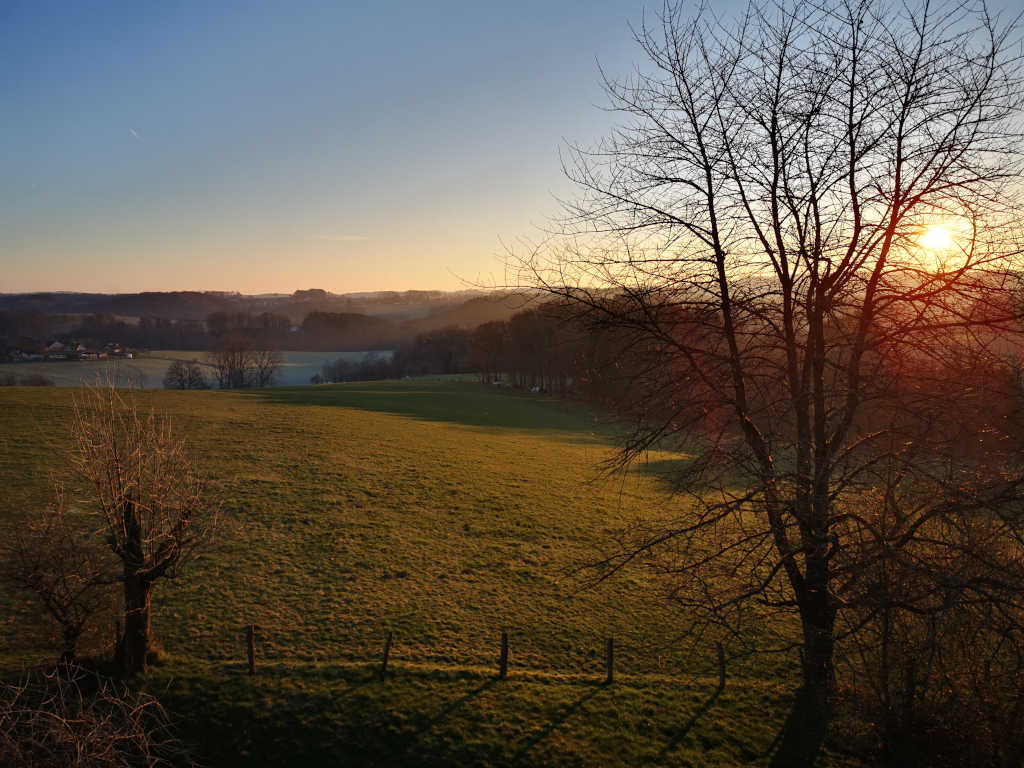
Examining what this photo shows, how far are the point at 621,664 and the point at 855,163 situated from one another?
36.8ft

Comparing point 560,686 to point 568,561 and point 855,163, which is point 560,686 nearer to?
point 568,561

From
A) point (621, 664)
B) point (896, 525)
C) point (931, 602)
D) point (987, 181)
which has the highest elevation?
point (987, 181)

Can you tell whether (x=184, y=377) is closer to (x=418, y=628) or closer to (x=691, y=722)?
(x=418, y=628)

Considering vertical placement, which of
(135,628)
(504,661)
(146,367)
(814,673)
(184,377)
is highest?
(146,367)

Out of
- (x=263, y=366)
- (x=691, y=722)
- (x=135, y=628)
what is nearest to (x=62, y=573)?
(x=135, y=628)

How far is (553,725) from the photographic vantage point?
10406mm

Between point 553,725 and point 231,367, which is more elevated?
point 231,367

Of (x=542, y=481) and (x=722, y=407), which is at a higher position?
(x=722, y=407)

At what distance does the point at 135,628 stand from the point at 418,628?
20.1 feet

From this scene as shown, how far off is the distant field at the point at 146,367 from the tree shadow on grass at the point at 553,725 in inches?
2176

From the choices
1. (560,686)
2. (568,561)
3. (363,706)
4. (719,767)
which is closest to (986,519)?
(719,767)

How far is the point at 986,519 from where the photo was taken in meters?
6.81

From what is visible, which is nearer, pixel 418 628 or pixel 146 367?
pixel 418 628

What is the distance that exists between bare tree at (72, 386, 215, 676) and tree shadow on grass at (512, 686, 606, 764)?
7.44 metres
